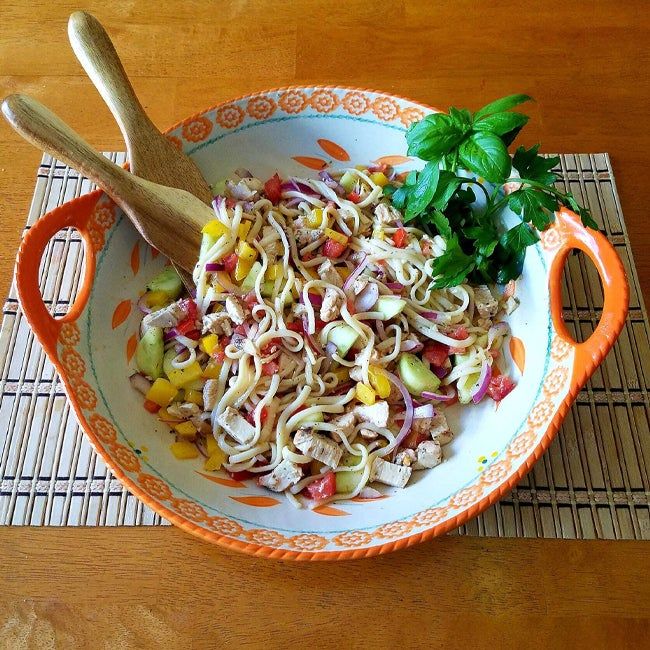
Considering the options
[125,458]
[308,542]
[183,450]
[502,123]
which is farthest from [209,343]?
[502,123]

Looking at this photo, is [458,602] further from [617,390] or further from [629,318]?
[629,318]

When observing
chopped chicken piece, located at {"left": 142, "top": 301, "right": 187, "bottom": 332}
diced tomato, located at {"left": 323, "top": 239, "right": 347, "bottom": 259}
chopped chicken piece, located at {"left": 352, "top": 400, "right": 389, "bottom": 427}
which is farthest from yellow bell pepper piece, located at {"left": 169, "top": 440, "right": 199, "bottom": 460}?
diced tomato, located at {"left": 323, "top": 239, "right": 347, "bottom": 259}

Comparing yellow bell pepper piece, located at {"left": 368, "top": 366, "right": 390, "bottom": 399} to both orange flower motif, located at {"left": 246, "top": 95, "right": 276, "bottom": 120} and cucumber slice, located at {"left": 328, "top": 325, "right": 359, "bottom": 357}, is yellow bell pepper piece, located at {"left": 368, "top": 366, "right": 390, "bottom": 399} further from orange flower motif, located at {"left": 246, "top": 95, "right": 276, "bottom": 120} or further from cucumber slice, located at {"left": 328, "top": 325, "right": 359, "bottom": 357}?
orange flower motif, located at {"left": 246, "top": 95, "right": 276, "bottom": 120}

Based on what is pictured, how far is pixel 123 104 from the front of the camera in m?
1.67

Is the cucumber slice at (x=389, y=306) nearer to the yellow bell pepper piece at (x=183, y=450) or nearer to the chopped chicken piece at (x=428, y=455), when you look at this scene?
the chopped chicken piece at (x=428, y=455)

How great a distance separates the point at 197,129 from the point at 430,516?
1.26 meters

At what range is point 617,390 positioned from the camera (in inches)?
67.2

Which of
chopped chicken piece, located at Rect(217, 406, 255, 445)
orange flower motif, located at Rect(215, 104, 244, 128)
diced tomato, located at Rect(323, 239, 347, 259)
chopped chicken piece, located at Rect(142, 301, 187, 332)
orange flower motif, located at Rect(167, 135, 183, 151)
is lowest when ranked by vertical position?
chopped chicken piece, located at Rect(217, 406, 255, 445)

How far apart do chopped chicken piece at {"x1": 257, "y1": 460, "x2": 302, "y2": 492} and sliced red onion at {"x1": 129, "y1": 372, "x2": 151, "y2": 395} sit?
40cm

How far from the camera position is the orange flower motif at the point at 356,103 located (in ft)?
5.95

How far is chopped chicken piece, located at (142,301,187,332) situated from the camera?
1621mm

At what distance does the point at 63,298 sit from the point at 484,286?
1.27 meters

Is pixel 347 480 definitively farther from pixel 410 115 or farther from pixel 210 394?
pixel 410 115

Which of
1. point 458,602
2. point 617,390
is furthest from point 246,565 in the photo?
point 617,390
